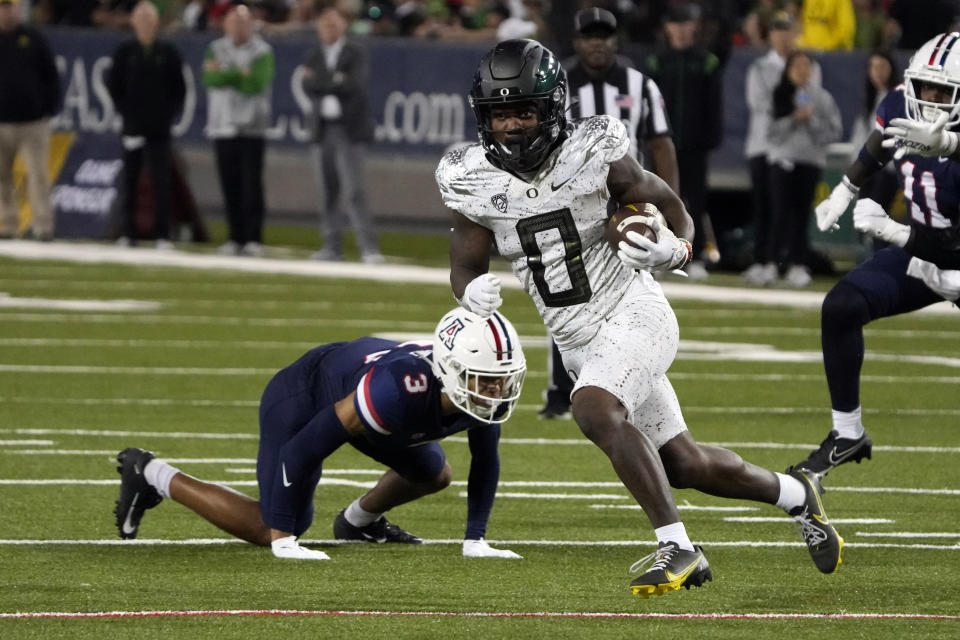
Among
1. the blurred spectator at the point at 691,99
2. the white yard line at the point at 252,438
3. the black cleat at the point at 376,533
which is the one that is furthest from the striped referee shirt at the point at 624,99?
the blurred spectator at the point at 691,99

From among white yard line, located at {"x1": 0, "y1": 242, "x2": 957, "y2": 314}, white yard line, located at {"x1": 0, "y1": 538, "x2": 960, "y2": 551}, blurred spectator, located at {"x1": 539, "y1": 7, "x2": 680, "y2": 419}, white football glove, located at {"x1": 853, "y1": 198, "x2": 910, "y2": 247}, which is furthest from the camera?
white yard line, located at {"x1": 0, "y1": 242, "x2": 957, "y2": 314}

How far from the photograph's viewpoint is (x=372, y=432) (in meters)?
6.06

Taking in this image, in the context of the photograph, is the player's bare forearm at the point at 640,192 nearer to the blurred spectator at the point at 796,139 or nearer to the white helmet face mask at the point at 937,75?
the white helmet face mask at the point at 937,75

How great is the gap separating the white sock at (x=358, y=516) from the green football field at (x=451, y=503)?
0.10 metres

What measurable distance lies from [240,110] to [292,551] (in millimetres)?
10922

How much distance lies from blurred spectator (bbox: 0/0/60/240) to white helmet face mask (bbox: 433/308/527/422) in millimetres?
11968

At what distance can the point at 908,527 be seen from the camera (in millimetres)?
6738

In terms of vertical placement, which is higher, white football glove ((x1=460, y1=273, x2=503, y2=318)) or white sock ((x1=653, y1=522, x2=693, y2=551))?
white football glove ((x1=460, y1=273, x2=503, y2=318))

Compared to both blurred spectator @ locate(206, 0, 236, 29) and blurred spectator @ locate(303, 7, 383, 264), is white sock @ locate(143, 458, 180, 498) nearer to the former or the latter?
blurred spectator @ locate(303, 7, 383, 264)

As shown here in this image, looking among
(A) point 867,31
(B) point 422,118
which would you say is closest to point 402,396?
(A) point 867,31

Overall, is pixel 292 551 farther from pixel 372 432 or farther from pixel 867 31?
pixel 867 31

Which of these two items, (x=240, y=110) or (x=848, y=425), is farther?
(x=240, y=110)

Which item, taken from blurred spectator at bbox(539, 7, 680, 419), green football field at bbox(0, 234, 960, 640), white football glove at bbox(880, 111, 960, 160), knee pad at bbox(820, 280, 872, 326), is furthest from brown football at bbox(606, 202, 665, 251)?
blurred spectator at bbox(539, 7, 680, 419)

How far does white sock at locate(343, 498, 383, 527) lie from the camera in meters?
6.51
